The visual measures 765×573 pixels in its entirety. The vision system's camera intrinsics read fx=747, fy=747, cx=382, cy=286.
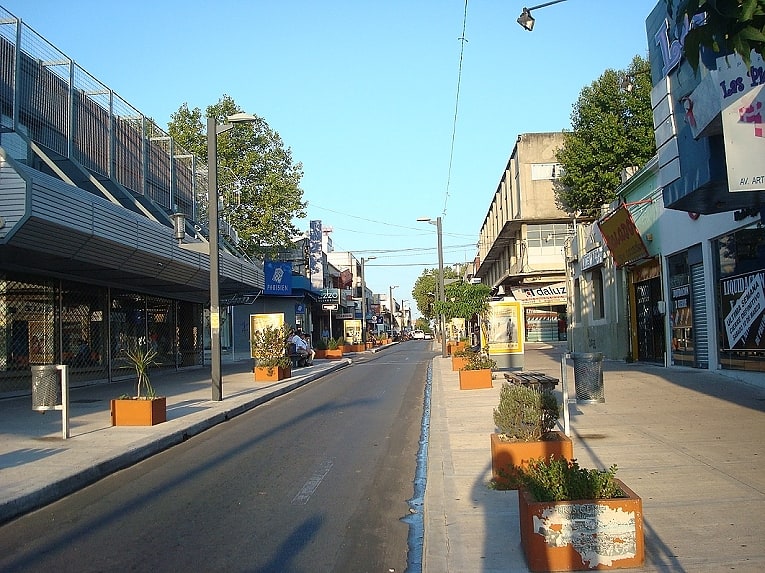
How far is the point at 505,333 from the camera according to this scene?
22234 mm

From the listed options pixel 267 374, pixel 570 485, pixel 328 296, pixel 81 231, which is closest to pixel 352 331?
pixel 328 296

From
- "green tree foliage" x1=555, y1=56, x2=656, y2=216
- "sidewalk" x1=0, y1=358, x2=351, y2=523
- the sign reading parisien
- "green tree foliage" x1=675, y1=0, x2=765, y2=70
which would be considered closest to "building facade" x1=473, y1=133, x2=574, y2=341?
"green tree foliage" x1=555, y1=56, x2=656, y2=216

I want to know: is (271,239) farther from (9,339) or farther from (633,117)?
(9,339)

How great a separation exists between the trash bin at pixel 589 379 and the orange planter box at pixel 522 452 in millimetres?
1937

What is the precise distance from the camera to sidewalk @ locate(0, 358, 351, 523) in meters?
8.24

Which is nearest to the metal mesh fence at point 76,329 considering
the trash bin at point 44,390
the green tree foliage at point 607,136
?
the trash bin at point 44,390

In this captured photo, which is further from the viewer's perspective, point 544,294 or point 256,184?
point 544,294

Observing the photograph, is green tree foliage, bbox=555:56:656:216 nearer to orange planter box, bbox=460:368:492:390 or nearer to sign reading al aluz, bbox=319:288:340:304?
orange planter box, bbox=460:368:492:390

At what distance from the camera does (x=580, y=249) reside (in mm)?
32156

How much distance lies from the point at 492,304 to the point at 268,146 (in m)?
22.6

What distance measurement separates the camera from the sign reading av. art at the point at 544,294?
4400 cm

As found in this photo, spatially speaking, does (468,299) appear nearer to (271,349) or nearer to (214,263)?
(271,349)

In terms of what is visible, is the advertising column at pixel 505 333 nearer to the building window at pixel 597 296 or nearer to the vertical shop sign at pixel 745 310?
the vertical shop sign at pixel 745 310

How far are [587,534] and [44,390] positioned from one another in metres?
8.93
